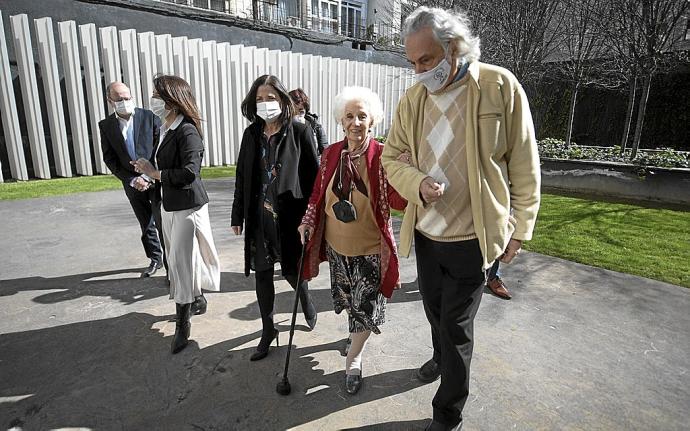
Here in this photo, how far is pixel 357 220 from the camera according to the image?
8.03 feet

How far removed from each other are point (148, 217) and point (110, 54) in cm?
720

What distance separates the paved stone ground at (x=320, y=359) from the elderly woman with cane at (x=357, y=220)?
1.44 feet

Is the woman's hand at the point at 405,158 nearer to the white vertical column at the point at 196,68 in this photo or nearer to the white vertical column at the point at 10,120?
the white vertical column at the point at 196,68

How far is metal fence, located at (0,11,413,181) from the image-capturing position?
8.66 meters

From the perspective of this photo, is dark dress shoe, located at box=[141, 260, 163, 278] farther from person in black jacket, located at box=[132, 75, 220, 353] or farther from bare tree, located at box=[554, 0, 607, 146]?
bare tree, located at box=[554, 0, 607, 146]

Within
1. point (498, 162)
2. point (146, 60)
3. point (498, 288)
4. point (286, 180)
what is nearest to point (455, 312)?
point (498, 162)

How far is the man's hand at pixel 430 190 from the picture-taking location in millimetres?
1856

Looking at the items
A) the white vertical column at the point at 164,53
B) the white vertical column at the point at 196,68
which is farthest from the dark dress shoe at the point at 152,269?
the white vertical column at the point at 164,53

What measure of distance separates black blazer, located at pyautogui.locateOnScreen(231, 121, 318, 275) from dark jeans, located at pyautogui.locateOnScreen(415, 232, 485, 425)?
108 centimetres

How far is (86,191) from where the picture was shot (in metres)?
8.20

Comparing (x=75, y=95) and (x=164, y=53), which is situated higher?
(x=164, y=53)

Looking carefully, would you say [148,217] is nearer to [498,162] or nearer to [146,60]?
[498,162]

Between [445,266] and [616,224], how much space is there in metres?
6.11

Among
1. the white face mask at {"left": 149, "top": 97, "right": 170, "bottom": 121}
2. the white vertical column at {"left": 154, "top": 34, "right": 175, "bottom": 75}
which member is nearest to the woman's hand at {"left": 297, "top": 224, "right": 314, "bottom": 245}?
the white face mask at {"left": 149, "top": 97, "right": 170, "bottom": 121}
